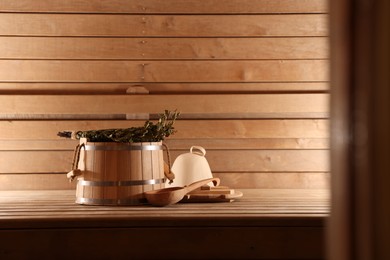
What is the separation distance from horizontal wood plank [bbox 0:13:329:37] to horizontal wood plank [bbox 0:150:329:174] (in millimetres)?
738

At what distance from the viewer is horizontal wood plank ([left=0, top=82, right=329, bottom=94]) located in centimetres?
344

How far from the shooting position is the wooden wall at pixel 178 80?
3.44m

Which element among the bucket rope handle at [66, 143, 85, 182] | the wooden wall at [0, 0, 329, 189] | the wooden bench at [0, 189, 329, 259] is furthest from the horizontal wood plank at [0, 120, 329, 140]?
the wooden bench at [0, 189, 329, 259]

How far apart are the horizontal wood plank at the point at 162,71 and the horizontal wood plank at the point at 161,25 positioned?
0.59ft

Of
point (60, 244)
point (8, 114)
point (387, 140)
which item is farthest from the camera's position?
point (8, 114)

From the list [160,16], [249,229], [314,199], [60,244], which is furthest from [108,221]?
[160,16]

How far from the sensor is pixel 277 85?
138 inches

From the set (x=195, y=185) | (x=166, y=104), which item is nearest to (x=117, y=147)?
(x=195, y=185)

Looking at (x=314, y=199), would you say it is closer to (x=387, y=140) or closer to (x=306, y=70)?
(x=306, y=70)

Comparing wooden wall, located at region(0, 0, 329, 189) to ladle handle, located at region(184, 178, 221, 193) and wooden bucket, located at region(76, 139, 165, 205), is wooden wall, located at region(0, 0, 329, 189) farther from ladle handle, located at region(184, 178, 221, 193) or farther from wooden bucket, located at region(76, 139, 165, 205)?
wooden bucket, located at region(76, 139, 165, 205)

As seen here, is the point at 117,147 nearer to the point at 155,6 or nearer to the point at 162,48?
the point at 162,48

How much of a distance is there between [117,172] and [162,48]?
4.22 feet

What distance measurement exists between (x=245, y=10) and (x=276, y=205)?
57.8 inches

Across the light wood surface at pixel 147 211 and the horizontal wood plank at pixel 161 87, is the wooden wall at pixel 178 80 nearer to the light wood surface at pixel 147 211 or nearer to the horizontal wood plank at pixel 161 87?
the horizontal wood plank at pixel 161 87
